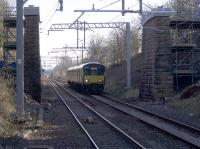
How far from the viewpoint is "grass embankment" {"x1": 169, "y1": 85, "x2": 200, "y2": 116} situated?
2502 centimetres

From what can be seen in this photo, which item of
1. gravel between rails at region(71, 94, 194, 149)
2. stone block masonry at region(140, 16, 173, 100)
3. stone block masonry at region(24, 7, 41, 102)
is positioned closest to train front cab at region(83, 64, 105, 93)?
stone block masonry at region(140, 16, 173, 100)

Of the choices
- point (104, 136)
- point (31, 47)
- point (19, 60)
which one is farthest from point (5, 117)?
point (31, 47)

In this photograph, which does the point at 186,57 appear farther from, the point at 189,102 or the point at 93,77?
the point at 189,102

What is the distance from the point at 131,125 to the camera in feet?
65.8

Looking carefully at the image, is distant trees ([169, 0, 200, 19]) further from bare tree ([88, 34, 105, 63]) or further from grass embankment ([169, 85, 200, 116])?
bare tree ([88, 34, 105, 63])

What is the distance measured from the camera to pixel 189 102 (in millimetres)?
26734

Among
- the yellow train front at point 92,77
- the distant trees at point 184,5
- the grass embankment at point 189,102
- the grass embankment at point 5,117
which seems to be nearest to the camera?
the grass embankment at point 5,117

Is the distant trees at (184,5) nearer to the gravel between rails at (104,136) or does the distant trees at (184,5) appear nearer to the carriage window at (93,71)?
the carriage window at (93,71)

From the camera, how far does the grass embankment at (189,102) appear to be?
2502cm

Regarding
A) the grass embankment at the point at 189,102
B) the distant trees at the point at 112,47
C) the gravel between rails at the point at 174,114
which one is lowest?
the gravel between rails at the point at 174,114

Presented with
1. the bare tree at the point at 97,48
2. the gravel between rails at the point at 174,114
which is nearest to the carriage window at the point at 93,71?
the gravel between rails at the point at 174,114

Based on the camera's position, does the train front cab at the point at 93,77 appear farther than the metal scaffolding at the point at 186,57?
Yes

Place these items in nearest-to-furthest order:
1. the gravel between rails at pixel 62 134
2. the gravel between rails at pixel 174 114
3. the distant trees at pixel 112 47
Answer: the gravel between rails at pixel 62 134, the gravel between rails at pixel 174 114, the distant trees at pixel 112 47

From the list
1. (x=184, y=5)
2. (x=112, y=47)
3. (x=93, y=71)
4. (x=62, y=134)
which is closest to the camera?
(x=62, y=134)
